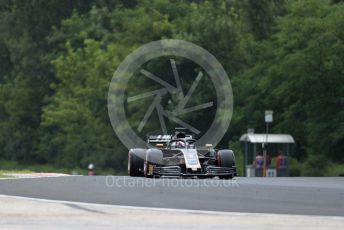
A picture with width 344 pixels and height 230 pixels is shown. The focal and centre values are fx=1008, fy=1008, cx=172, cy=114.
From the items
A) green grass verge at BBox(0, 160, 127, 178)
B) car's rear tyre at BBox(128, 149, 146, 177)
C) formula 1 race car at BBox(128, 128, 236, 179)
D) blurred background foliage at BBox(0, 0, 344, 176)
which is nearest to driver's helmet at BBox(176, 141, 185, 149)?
formula 1 race car at BBox(128, 128, 236, 179)

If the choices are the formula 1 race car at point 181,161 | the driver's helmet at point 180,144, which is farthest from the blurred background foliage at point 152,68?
the driver's helmet at point 180,144

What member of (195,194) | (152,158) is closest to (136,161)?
(152,158)

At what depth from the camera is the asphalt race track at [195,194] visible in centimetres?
1762

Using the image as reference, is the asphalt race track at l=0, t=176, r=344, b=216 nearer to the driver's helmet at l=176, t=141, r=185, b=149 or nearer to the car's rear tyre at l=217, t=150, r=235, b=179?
the car's rear tyre at l=217, t=150, r=235, b=179

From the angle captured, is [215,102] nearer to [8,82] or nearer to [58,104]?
[58,104]

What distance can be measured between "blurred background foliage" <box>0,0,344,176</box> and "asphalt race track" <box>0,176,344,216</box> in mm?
29663

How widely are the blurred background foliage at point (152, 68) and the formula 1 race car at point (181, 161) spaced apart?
2551 centimetres

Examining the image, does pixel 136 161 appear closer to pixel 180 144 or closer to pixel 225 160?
pixel 180 144

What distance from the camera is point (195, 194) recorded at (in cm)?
2008

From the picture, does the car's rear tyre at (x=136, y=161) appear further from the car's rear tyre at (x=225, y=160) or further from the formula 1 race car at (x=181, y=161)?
the car's rear tyre at (x=225, y=160)

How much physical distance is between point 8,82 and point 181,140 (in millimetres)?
65003

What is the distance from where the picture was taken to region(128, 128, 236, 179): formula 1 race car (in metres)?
26.1

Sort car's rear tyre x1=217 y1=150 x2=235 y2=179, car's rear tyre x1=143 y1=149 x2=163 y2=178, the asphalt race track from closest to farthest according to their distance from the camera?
the asphalt race track
car's rear tyre x1=143 y1=149 x2=163 y2=178
car's rear tyre x1=217 y1=150 x2=235 y2=179

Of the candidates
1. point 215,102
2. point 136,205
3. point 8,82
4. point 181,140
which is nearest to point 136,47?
point 215,102
